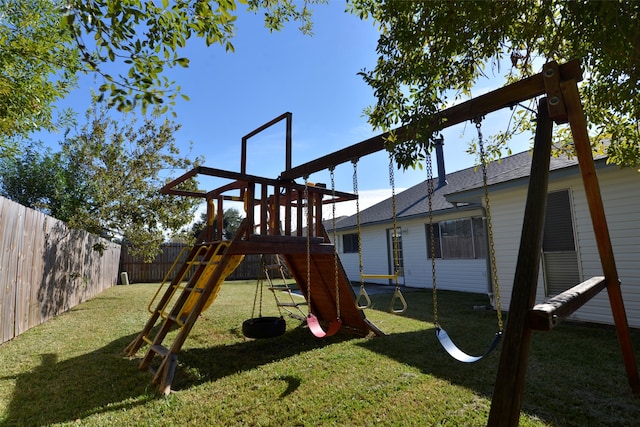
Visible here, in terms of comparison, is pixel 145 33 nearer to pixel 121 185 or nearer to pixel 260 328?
pixel 260 328

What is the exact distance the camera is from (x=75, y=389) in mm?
3662

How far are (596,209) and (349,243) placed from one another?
589 inches

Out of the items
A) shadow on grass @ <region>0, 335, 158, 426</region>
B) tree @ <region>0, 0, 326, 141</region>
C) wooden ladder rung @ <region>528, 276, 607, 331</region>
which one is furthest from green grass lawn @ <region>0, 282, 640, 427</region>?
tree @ <region>0, 0, 326, 141</region>

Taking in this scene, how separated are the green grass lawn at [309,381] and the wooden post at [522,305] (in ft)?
4.86

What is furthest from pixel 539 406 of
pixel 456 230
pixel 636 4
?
pixel 456 230

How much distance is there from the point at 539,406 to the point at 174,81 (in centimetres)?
398

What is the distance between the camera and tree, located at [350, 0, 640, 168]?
2.69 meters

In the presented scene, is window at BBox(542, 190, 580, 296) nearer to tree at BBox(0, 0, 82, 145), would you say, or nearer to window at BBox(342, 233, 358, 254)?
tree at BBox(0, 0, 82, 145)

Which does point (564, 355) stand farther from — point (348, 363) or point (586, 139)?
point (586, 139)

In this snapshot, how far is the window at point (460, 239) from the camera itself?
418 inches

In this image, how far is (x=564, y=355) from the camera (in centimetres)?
443

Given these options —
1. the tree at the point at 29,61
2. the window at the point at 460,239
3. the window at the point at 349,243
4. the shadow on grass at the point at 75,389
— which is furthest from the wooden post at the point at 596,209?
the window at the point at 349,243

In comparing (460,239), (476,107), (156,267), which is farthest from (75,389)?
(156,267)

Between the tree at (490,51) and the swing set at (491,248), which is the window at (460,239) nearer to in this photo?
the swing set at (491,248)
